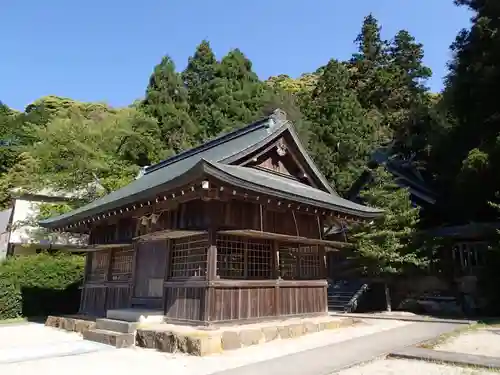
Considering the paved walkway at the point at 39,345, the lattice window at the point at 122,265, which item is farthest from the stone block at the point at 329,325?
the lattice window at the point at 122,265

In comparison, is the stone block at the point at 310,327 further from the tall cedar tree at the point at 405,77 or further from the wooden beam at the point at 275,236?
the tall cedar tree at the point at 405,77

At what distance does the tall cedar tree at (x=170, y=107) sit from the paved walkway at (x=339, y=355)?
2492 centimetres

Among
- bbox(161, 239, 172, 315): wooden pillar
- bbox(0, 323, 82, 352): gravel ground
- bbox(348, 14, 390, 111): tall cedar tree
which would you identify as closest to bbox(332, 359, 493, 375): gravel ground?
bbox(161, 239, 172, 315): wooden pillar

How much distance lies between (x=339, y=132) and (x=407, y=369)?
28.0 meters

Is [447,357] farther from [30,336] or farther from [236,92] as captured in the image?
[236,92]

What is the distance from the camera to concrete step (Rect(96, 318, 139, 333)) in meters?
9.06

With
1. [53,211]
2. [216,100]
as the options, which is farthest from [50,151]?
[216,100]

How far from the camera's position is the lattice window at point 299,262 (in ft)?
37.6

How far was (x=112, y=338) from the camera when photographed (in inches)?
354

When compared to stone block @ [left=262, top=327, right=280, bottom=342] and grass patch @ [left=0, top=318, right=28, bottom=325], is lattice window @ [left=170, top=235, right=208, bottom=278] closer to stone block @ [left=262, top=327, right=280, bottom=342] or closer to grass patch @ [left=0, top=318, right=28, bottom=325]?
stone block @ [left=262, top=327, right=280, bottom=342]

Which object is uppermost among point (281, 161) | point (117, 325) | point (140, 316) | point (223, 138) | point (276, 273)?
point (223, 138)

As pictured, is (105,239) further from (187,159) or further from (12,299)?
(12,299)

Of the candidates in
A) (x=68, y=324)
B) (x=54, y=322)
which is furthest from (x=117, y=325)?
(x=54, y=322)

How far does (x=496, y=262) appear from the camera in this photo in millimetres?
14477
